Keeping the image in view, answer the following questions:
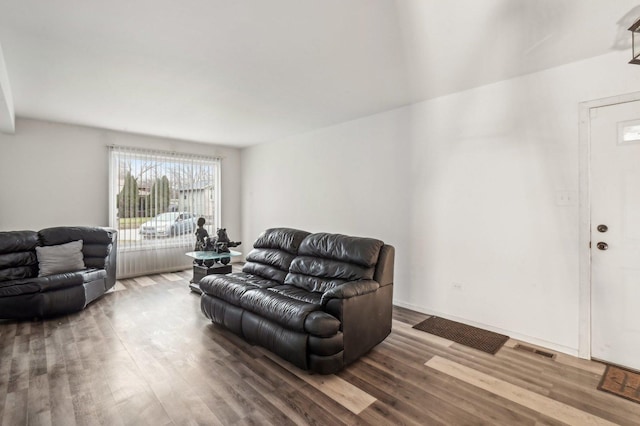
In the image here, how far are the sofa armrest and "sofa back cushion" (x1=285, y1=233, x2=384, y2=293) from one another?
0.14 metres

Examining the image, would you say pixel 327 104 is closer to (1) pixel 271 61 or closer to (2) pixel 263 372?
(1) pixel 271 61

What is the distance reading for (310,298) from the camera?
2.79 m

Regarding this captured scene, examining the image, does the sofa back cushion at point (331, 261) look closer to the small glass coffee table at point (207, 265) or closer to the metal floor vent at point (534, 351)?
the metal floor vent at point (534, 351)

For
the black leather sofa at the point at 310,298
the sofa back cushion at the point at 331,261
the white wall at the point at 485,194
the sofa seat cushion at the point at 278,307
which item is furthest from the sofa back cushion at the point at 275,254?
the white wall at the point at 485,194

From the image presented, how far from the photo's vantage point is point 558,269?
9.02ft

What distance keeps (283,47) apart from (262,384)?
2567mm

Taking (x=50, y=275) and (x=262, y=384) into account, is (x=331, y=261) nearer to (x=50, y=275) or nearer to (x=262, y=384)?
(x=262, y=384)

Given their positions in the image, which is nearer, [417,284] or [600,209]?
[600,209]

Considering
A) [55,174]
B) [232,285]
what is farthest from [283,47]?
[55,174]

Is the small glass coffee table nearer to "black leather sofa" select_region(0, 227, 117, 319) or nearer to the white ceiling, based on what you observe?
"black leather sofa" select_region(0, 227, 117, 319)

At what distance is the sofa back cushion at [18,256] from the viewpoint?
3.65m

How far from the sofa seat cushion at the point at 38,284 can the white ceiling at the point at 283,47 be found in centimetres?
209

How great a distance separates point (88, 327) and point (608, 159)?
5.14 metres

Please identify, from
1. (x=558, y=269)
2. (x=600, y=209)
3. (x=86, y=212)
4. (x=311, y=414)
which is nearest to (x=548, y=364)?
(x=558, y=269)
